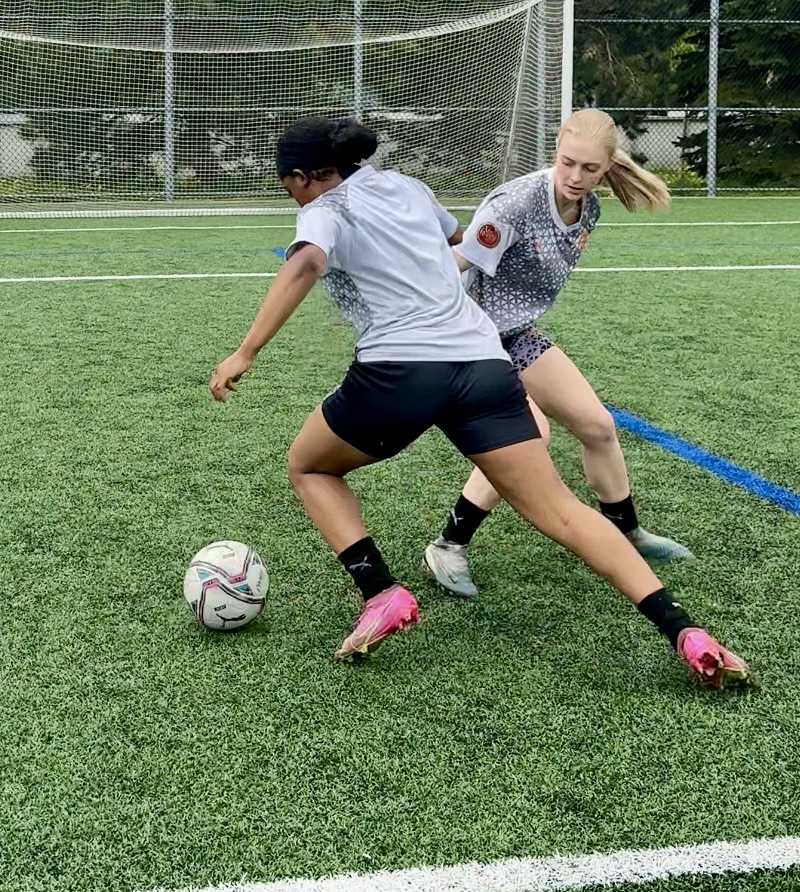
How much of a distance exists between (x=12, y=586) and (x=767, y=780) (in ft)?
7.28

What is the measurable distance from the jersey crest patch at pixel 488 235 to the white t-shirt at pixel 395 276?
1.41 feet

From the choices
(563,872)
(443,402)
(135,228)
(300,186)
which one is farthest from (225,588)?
(135,228)

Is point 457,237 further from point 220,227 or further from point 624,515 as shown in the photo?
point 220,227

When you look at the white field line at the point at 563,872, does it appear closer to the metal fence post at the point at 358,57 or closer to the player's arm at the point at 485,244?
the player's arm at the point at 485,244

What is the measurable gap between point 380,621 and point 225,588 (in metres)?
0.47

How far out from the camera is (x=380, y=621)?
2773 millimetres

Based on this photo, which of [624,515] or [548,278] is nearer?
[548,278]

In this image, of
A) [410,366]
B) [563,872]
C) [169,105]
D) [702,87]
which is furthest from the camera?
[702,87]

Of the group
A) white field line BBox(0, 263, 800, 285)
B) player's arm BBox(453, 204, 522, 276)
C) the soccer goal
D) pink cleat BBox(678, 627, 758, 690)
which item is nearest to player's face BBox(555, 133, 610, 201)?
player's arm BBox(453, 204, 522, 276)

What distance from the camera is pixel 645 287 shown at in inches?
351

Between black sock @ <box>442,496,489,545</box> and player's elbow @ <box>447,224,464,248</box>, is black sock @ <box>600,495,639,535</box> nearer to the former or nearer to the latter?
black sock @ <box>442,496,489,545</box>

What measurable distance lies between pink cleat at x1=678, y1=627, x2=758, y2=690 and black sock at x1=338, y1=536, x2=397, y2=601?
79 cm

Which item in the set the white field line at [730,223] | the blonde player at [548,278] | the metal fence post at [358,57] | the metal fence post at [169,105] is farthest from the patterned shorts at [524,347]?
the metal fence post at [169,105]

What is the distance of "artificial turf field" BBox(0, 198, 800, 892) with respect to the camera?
2.10m
